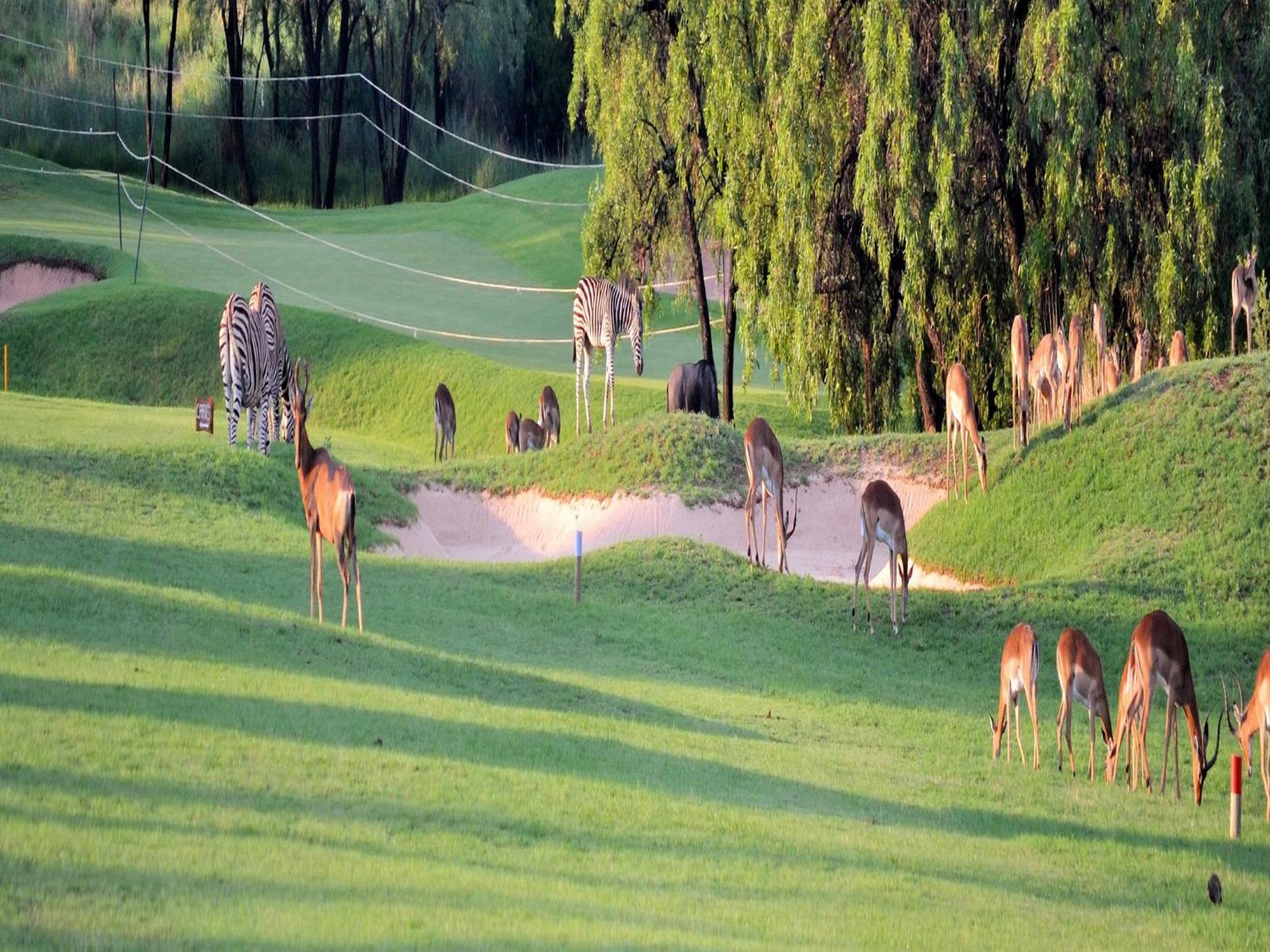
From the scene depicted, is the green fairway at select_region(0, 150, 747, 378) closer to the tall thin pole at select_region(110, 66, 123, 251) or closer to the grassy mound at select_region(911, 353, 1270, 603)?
the tall thin pole at select_region(110, 66, 123, 251)

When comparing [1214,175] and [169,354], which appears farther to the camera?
[169,354]

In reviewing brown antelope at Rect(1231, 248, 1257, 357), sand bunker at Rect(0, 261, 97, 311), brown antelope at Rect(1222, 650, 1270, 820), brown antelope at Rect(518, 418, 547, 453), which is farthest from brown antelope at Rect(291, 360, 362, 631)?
sand bunker at Rect(0, 261, 97, 311)

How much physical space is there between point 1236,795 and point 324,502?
834 centimetres

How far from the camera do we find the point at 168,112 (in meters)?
64.2

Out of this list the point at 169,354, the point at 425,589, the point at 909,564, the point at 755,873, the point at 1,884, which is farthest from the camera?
the point at 169,354

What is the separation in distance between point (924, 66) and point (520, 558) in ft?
35.5

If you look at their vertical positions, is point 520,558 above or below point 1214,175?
below

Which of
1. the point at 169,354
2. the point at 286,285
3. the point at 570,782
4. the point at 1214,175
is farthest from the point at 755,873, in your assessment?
the point at 286,285

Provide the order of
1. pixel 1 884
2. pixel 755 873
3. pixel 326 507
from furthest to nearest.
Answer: pixel 326 507 < pixel 755 873 < pixel 1 884

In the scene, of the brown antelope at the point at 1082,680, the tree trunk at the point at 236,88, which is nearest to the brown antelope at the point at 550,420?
the brown antelope at the point at 1082,680

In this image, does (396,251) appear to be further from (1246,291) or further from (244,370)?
(1246,291)

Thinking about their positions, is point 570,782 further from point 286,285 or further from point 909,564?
point 286,285

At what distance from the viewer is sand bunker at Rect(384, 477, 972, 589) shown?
26.2 metres

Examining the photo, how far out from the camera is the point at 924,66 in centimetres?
2741
